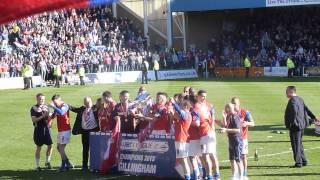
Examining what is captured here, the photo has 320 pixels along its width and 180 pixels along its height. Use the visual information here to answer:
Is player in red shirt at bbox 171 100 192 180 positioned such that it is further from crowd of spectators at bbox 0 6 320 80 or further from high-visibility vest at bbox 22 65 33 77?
crowd of spectators at bbox 0 6 320 80

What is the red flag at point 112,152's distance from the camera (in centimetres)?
1340

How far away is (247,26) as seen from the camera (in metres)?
57.1

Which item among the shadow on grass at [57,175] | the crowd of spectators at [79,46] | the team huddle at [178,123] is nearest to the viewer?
the team huddle at [178,123]

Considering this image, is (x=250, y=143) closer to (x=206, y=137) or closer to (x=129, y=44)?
(x=206, y=137)

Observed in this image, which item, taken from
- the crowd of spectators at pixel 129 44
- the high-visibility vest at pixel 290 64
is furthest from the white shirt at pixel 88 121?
the high-visibility vest at pixel 290 64

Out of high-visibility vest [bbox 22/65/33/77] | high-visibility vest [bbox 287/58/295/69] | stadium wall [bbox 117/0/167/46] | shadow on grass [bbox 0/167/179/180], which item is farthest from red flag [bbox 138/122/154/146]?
stadium wall [bbox 117/0/167/46]

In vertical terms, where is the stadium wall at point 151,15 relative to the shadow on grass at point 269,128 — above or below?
above

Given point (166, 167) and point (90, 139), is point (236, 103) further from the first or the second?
point (90, 139)

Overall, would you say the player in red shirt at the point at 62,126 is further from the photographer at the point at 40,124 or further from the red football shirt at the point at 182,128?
the red football shirt at the point at 182,128

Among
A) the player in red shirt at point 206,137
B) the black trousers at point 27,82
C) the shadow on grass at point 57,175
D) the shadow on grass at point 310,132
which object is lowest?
the shadow on grass at point 57,175

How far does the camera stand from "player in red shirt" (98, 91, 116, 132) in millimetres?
13594

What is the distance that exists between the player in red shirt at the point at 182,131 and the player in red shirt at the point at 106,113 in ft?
6.79

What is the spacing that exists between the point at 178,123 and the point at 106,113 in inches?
93.0

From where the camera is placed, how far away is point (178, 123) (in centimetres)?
1190
